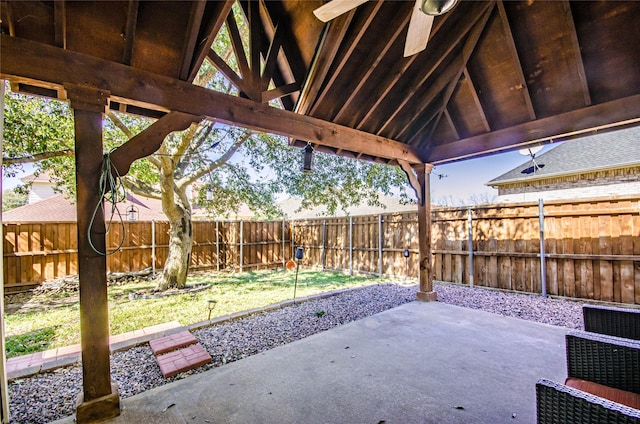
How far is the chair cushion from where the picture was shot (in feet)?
4.89

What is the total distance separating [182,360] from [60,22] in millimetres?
2826

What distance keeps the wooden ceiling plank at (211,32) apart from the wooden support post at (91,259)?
735mm

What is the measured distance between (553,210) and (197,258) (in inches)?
340

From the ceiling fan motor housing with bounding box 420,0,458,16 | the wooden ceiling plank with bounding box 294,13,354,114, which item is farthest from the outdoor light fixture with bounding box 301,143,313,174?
the ceiling fan motor housing with bounding box 420,0,458,16

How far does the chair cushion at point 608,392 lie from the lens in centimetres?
149

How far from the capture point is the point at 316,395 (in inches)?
87.4

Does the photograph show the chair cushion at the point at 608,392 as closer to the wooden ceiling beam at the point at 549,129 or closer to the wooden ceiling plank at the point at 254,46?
Answer: the wooden ceiling beam at the point at 549,129

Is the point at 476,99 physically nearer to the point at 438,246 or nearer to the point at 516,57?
the point at 516,57

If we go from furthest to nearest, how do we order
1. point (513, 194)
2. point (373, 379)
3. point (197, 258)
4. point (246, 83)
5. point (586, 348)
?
1. point (513, 194)
2. point (197, 258)
3. point (246, 83)
4. point (373, 379)
5. point (586, 348)

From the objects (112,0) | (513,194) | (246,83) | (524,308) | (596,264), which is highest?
(112,0)

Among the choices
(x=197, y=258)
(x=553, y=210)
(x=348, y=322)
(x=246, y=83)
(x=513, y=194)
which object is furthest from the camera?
(x=513, y=194)

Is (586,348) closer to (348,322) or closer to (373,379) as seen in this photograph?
(373,379)

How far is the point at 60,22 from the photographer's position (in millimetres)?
1846

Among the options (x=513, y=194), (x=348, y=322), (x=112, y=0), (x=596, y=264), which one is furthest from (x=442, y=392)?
(x=513, y=194)
